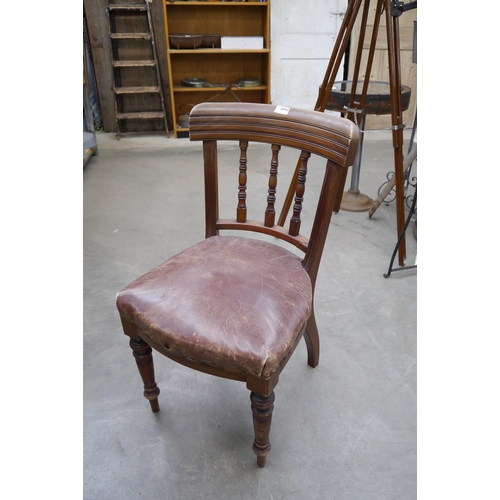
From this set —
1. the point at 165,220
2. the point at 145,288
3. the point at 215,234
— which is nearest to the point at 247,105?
the point at 215,234

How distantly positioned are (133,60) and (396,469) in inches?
171

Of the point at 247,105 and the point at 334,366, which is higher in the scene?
the point at 247,105

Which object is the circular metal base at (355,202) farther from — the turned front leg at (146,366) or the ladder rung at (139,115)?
the ladder rung at (139,115)

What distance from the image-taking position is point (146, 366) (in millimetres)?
1153

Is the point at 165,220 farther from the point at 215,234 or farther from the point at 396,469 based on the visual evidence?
the point at 396,469

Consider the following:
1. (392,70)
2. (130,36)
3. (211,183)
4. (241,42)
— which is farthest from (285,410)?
(130,36)

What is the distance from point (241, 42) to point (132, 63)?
3.62 ft

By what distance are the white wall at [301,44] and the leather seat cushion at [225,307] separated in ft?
12.5

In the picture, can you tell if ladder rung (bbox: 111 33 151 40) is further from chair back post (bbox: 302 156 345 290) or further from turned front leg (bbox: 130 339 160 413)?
turned front leg (bbox: 130 339 160 413)

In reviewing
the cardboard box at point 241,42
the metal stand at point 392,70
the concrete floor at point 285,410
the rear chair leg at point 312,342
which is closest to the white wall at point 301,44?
the cardboard box at point 241,42

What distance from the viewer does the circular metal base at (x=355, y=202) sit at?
2676mm

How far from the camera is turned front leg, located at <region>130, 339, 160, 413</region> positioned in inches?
43.9

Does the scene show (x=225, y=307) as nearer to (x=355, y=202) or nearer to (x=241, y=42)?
(x=355, y=202)

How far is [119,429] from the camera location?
124 cm
